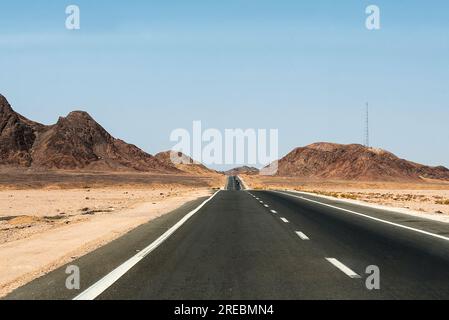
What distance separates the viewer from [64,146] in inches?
6393

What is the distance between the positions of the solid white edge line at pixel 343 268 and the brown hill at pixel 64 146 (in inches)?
5632

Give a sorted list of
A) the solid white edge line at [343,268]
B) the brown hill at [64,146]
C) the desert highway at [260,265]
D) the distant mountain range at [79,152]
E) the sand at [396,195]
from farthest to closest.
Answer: the distant mountain range at [79,152] → the brown hill at [64,146] → the sand at [396,195] → the solid white edge line at [343,268] → the desert highway at [260,265]

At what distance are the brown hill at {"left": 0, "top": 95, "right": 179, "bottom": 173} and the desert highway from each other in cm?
13888

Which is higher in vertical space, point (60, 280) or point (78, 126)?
point (78, 126)

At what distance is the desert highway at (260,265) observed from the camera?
771 centimetres

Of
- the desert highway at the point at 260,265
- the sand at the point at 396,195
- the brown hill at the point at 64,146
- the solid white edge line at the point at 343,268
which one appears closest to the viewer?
the desert highway at the point at 260,265

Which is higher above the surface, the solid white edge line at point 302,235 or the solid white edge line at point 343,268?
the solid white edge line at point 302,235

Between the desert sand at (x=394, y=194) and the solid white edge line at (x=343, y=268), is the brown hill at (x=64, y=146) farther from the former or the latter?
the solid white edge line at (x=343, y=268)

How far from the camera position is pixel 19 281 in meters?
8.87

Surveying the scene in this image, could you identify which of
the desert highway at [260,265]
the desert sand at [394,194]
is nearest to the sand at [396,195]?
the desert sand at [394,194]

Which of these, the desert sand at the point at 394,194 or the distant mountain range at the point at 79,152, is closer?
the desert sand at the point at 394,194
